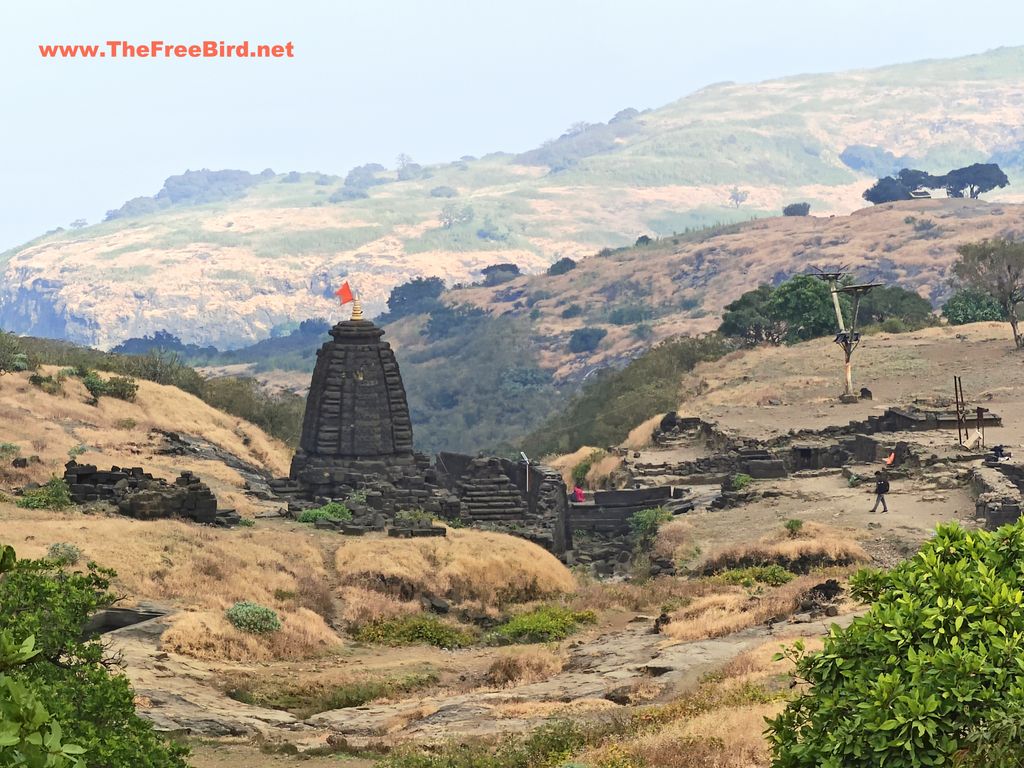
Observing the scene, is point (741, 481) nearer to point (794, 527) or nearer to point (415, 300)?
point (794, 527)

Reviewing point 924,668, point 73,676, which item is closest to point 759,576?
point 73,676

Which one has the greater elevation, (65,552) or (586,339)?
(65,552)

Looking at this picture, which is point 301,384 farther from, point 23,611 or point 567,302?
point 23,611

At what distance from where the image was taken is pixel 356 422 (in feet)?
159

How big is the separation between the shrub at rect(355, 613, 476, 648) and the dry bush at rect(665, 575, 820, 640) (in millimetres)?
4638

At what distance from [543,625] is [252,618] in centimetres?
676

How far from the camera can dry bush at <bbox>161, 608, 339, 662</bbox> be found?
1010 inches

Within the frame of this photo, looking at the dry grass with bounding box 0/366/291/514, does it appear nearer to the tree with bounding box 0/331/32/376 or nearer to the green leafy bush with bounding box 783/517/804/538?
the tree with bounding box 0/331/32/376

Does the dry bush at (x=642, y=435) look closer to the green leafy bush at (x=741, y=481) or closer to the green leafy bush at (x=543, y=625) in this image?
the green leafy bush at (x=741, y=481)

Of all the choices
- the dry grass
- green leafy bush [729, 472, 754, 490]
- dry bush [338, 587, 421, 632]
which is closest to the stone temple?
the dry grass

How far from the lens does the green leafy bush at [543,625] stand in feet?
103

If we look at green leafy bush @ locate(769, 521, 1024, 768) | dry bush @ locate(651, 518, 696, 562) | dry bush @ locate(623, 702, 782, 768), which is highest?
green leafy bush @ locate(769, 521, 1024, 768)

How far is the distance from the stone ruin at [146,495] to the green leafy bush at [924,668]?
2573cm

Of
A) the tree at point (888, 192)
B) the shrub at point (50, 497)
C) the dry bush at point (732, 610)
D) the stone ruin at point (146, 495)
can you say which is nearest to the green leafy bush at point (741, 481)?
the dry bush at point (732, 610)
